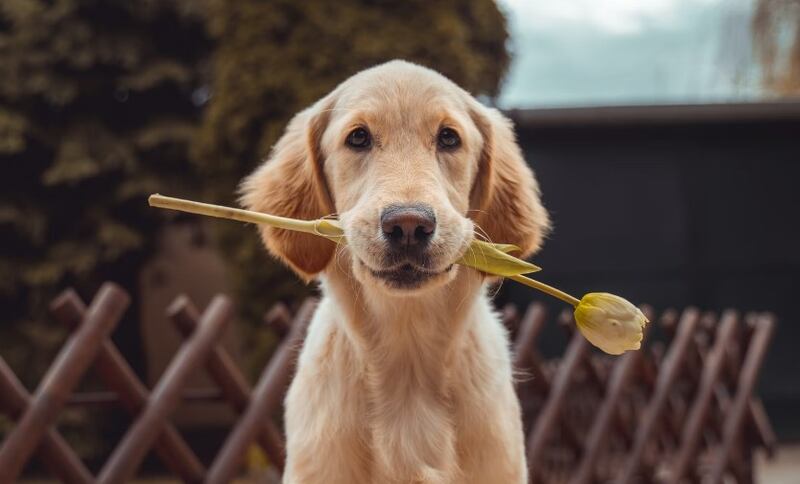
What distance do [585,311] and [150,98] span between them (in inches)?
335

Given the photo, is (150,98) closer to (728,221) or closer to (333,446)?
(728,221)

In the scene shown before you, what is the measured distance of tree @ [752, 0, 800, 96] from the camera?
40.3 ft

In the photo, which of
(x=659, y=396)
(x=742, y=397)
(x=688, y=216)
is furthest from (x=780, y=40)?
(x=659, y=396)

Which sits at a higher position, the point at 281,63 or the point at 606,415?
the point at 281,63

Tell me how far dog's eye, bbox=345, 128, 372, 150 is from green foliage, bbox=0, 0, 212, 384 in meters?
7.19

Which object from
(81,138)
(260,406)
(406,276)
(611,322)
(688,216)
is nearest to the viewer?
(611,322)

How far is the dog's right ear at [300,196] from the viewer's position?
2.82m

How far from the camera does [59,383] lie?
11.6 feet

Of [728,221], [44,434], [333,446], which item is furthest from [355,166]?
[728,221]

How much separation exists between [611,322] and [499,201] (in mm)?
870

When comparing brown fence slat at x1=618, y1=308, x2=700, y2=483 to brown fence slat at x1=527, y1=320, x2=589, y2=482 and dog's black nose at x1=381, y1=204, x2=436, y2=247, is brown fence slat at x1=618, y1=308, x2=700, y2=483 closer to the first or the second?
brown fence slat at x1=527, y1=320, x2=589, y2=482

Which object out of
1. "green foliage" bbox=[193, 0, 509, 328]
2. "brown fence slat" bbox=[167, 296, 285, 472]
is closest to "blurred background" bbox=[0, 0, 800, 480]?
"green foliage" bbox=[193, 0, 509, 328]

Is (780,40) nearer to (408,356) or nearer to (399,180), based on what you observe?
(408,356)

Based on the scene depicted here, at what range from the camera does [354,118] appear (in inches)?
104
